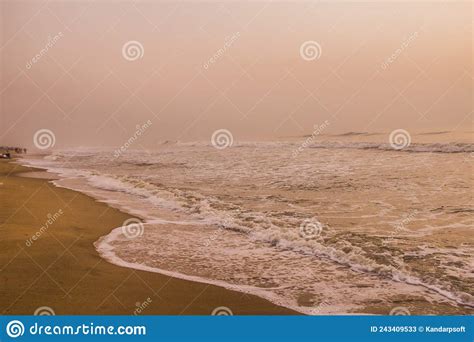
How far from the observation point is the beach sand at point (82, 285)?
475 centimetres

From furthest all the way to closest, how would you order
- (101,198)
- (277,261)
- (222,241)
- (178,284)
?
(101,198) < (222,241) < (277,261) < (178,284)

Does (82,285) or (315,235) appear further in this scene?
(315,235)

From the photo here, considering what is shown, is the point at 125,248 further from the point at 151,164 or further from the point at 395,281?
the point at 151,164

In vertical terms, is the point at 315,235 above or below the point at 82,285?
above

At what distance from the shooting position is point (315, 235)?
7.23m

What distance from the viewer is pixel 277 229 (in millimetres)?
7609

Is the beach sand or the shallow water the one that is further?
the shallow water

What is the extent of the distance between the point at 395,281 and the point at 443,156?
14009 millimetres

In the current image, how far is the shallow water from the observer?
5.26m

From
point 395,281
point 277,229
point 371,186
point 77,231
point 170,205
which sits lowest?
point 395,281

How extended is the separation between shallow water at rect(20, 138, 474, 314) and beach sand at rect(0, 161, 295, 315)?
11.0 inches

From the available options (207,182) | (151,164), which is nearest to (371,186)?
(207,182)

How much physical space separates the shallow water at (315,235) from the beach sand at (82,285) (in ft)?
0.92

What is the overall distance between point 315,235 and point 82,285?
3619 mm
